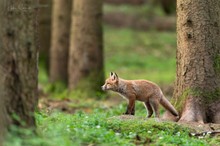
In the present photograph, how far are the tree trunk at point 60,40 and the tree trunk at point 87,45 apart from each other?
7.31 feet

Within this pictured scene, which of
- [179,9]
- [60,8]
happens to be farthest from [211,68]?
[60,8]

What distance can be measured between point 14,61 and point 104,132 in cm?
187

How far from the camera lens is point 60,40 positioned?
71.6 feet

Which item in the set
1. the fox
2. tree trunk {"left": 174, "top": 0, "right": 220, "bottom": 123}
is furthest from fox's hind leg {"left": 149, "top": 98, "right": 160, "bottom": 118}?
tree trunk {"left": 174, "top": 0, "right": 220, "bottom": 123}


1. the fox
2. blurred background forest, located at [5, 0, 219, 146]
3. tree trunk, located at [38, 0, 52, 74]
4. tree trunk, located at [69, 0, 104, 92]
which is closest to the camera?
blurred background forest, located at [5, 0, 219, 146]

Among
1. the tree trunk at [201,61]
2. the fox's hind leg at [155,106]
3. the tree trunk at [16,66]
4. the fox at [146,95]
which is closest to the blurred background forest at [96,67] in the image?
the tree trunk at [16,66]

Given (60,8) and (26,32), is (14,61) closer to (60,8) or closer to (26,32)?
(26,32)

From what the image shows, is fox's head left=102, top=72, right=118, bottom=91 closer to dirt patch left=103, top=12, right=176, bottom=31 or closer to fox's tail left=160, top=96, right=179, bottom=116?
fox's tail left=160, top=96, right=179, bottom=116

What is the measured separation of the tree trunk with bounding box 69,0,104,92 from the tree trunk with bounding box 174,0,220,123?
728 cm

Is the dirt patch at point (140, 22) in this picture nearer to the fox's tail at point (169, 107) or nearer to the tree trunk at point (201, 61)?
the tree trunk at point (201, 61)

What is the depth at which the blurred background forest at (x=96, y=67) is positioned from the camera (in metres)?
9.19

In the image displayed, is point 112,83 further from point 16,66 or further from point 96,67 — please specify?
point 96,67

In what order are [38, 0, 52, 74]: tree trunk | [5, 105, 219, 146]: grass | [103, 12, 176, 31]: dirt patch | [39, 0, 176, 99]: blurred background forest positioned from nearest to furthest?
1. [5, 105, 219, 146]: grass
2. [39, 0, 176, 99]: blurred background forest
3. [38, 0, 52, 74]: tree trunk
4. [103, 12, 176, 31]: dirt patch

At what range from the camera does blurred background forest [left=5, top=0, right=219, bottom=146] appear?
30.1 ft
